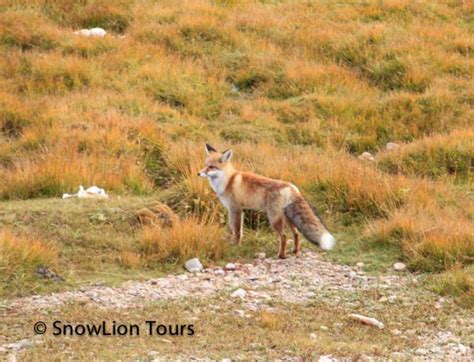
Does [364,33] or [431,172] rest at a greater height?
[364,33]

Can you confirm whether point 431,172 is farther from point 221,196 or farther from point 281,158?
point 221,196

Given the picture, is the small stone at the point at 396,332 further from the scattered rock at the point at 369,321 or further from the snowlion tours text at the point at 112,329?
the snowlion tours text at the point at 112,329

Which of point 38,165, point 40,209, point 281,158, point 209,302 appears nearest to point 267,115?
point 281,158

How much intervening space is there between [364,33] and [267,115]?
392 cm

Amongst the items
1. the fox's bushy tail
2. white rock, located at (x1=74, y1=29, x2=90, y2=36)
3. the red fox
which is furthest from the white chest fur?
white rock, located at (x1=74, y1=29, x2=90, y2=36)

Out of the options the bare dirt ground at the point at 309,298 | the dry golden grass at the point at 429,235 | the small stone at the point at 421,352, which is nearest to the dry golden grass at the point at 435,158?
the dry golden grass at the point at 429,235

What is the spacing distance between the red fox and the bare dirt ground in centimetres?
38

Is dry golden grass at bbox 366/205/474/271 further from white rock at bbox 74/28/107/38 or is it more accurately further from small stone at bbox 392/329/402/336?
white rock at bbox 74/28/107/38

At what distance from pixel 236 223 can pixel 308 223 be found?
97cm

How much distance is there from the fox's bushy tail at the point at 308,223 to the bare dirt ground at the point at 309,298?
305 millimetres

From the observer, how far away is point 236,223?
9391 mm

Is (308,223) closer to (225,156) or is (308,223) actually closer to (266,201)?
(266,201)

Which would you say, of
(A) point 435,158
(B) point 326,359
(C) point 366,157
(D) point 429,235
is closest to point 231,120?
(C) point 366,157

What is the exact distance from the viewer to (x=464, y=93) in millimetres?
14594
